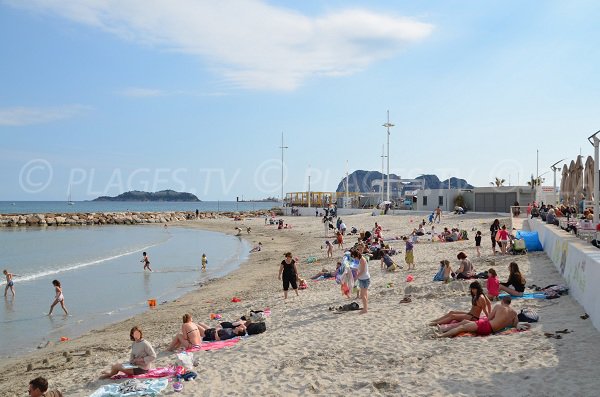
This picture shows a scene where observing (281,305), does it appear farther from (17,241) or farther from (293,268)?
(17,241)

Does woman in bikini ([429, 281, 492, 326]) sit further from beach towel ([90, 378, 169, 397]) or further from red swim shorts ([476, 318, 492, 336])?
beach towel ([90, 378, 169, 397])

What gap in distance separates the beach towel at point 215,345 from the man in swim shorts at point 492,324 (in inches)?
149

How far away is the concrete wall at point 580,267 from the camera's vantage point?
347 inches

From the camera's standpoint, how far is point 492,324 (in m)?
8.82

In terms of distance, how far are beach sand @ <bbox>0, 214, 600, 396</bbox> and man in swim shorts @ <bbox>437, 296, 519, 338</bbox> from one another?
22 centimetres

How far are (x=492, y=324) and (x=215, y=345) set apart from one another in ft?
16.1

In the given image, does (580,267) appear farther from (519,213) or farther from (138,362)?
(519,213)

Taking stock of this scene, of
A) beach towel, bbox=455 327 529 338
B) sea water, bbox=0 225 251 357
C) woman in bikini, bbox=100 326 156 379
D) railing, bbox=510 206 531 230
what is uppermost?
railing, bbox=510 206 531 230

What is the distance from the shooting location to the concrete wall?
8.80 metres

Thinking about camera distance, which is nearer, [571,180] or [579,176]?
[579,176]

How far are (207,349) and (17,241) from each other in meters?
43.5

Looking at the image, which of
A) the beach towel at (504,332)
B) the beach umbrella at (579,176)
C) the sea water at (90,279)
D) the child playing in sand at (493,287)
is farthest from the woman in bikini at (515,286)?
the beach umbrella at (579,176)

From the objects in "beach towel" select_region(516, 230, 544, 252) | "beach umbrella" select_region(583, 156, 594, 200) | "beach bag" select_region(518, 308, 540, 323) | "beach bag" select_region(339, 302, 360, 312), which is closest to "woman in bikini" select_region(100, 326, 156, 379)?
"beach bag" select_region(339, 302, 360, 312)

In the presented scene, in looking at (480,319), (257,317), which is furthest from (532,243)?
(257,317)
